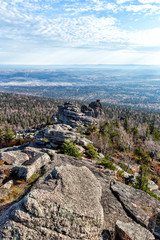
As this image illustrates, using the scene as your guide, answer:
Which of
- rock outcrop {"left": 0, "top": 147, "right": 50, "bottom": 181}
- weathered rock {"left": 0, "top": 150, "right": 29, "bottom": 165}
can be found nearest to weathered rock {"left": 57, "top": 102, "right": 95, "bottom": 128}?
weathered rock {"left": 0, "top": 150, "right": 29, "bottom": 165}

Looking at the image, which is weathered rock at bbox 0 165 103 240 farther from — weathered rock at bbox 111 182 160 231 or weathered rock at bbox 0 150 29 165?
weathered rock at bbox 0 150 29 165

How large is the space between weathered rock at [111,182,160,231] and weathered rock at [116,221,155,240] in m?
1.07

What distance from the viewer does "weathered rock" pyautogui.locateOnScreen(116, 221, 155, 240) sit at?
27.3 ft

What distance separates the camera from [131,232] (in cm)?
855

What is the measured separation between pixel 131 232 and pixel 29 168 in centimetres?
1085

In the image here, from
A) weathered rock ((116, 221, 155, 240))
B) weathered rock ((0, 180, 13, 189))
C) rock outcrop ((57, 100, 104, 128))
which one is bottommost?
rock outcrop ((57, 100, 104, 128))

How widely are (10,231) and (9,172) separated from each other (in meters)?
10.3

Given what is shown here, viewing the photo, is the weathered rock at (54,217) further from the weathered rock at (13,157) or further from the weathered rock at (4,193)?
the weathered rock at (13,157)

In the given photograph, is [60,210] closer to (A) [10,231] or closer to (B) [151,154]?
(A) [10,231]

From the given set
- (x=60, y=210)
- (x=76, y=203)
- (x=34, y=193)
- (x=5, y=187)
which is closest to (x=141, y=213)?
(x=76, y=203)

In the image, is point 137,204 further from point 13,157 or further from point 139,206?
point 13,157

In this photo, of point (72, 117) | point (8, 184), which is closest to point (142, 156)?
point (72, 117)

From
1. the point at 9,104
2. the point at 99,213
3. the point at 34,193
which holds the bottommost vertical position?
the point at 9,104

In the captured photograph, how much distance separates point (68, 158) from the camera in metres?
18.5
